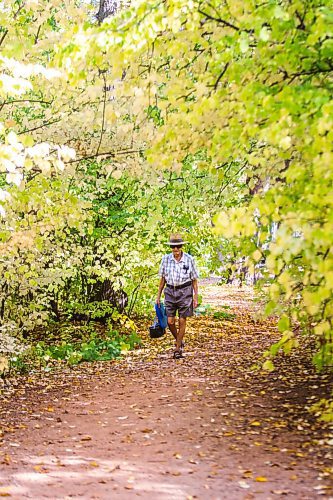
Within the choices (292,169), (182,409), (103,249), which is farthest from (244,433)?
(103,249)

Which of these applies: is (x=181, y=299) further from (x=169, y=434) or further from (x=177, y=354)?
(x=169, y=434)

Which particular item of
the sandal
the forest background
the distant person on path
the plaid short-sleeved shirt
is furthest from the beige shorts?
the forest background

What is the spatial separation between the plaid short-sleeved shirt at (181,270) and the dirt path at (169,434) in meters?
1.17

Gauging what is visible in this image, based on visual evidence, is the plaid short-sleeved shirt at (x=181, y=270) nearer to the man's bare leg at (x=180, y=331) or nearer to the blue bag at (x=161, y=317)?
the man's bare leg at (x=180, y=331)

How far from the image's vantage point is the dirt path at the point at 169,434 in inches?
166

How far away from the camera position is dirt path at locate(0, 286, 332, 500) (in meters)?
4.22

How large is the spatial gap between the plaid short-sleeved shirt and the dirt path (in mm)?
1170

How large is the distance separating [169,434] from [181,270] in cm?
378

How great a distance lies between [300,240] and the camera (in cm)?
319

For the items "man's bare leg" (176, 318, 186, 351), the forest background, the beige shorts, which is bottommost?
"man's bare leg" (176, 318, 186, 351)

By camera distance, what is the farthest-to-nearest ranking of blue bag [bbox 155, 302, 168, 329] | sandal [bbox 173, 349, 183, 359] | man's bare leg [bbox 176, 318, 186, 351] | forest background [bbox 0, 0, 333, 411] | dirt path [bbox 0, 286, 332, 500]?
blue bag [bbox 155, 302, 168, 329], sandal [bbox 173, 349, 183, 359], man's bare leg [bbox 176, 318, 186, 351], dirt path [bbox 0, 286, 332, 500], forest background [bbox 0, 0, 333, 411]

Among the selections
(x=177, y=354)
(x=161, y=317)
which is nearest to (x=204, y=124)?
(x=177, y=354)

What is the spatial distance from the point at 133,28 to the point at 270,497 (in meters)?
3.11

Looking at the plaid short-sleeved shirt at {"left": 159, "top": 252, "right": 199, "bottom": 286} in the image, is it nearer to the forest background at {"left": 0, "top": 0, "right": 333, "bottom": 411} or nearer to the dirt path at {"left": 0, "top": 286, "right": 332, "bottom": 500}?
the forest background at {"left": 0, "top": 0, "right": 333, "bottom": 411}
